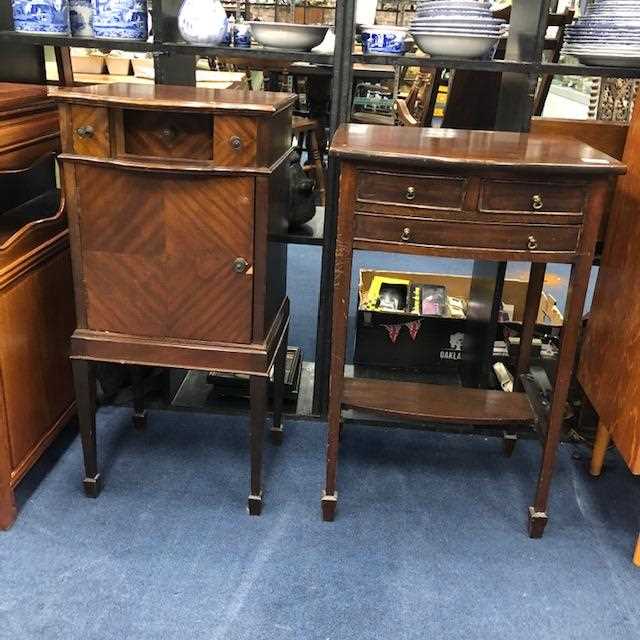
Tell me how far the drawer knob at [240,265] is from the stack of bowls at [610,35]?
3.65ft

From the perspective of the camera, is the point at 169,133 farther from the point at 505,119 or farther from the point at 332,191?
the point at 505,119

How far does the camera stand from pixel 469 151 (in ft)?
4.97

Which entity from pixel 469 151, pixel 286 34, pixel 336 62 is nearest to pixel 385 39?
pixel 336 62

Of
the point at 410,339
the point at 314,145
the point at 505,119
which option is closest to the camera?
the point at 505,119

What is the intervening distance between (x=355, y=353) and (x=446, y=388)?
2.30 feet

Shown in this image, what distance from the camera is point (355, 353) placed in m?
2.64

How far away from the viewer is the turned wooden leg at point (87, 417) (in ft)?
5.62

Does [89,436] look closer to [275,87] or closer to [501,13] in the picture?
[501,13]

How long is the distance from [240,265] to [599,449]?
1196mm

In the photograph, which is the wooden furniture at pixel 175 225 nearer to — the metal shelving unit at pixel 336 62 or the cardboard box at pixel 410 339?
the metal shelving unit at pixel 336 62

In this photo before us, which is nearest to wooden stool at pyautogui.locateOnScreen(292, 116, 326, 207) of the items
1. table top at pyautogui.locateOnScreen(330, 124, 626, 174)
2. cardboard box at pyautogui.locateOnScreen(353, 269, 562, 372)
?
cardboard box at pyautogui.locateOnScreen(353, 269, 562, 372)

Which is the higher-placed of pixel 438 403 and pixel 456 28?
pixel 456 28

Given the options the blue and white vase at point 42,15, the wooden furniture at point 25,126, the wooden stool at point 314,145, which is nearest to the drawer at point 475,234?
the wooden furniture at point 25,126

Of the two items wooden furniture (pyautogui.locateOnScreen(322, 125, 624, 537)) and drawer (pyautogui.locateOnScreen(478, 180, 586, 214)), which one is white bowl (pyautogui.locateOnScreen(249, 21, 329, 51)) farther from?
drawer (pyautogui.locateOnScreen(478, 180, 586, 214))
